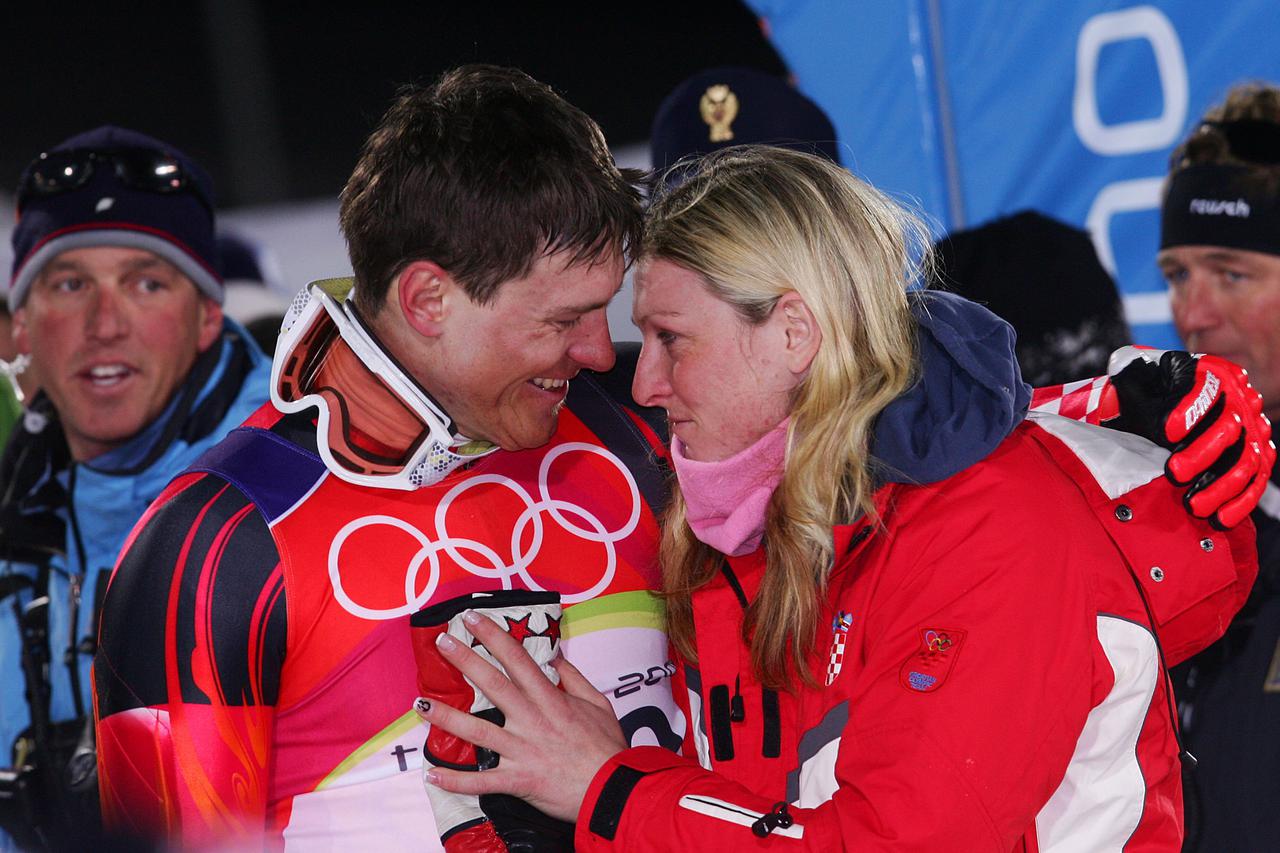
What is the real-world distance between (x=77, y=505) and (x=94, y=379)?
0.28 metres

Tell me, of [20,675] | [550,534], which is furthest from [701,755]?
[20,675]

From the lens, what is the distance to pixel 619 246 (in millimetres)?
2092

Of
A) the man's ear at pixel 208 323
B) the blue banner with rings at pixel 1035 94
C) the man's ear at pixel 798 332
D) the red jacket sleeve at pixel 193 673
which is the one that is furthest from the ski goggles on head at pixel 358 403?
the blue banner with rings at pixel 1035 94

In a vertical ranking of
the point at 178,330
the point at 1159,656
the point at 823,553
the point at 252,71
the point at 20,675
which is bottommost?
the point at 20,675

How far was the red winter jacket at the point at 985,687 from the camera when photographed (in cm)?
167

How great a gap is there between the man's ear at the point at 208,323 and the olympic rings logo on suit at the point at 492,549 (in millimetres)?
1348

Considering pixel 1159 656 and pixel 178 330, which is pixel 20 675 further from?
pixel 1159 656

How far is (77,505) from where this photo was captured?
312 cm

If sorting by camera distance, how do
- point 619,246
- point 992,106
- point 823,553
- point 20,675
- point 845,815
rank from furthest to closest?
point 992,106, point 20,675, point 619,246, point 823,553, point 845,815

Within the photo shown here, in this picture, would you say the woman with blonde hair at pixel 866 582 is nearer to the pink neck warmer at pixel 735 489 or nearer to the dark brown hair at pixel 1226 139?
the pink neck warmer at pixel 735 489

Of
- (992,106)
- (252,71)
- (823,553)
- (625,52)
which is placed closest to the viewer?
(823,553)

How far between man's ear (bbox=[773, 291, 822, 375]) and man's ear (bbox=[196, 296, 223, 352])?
1.81 meters

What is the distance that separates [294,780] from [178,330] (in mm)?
1528

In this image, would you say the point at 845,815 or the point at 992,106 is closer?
the point at 845,815
